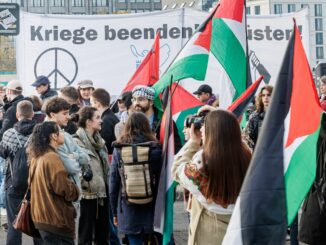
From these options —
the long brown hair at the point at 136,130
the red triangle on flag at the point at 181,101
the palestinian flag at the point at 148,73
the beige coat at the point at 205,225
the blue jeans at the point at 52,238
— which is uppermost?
the palestinian flag at the point at 148,73

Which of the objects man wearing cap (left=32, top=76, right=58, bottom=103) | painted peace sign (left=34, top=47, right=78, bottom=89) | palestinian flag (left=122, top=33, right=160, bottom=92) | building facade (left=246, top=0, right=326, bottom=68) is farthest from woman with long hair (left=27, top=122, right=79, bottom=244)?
building facade (left=246, top=0, right=326, bottom=68)

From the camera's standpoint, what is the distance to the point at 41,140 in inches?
309

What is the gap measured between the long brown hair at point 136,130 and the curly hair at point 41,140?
62cm

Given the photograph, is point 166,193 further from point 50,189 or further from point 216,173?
point 216,173

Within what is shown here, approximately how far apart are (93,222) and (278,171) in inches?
206

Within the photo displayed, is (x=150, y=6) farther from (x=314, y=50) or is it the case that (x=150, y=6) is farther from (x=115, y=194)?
(x=115, y=194)

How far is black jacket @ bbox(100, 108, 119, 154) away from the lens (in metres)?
10.3

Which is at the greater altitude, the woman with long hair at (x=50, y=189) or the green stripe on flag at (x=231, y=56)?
the green stripe on flag at (x=231, y=56)

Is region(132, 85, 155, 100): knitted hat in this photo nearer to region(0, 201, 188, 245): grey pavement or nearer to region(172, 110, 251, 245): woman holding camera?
region(0, 201, 188, 245): grey pavement

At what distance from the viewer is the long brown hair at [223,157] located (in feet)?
19.1

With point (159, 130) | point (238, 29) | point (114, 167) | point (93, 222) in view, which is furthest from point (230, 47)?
point (93, 222)

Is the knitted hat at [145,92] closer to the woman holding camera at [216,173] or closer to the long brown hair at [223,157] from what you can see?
the woman holding camera at [216,173]

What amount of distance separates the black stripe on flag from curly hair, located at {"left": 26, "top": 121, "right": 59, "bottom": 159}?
11.8ft

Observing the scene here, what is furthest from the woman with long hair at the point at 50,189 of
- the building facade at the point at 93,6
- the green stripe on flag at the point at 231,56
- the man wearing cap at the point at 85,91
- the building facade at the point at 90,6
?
the building facade at the point at 93,6
